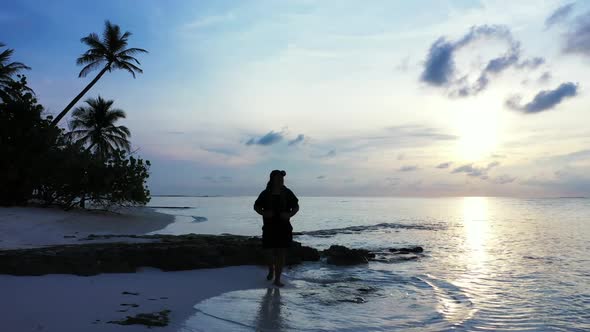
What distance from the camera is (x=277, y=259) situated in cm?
746

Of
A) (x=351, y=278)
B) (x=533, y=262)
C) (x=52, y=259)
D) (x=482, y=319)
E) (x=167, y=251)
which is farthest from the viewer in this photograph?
(x=533, y=262)

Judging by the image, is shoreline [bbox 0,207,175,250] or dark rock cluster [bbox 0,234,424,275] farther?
shoreline [bbox 0,207,175,250]

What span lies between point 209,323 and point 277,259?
274 cm

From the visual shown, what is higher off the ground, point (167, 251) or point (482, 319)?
point (167, 251)

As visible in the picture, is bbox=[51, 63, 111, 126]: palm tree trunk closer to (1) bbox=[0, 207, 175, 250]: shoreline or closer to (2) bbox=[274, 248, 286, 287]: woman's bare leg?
(1) bbox=[0, 207, 175, 250]: shoreline

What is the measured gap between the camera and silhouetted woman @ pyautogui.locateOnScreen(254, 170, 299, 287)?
24.4ft

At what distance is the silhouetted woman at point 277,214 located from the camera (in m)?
7.43

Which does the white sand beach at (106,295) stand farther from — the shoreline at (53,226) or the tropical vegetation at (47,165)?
the tropical vegetation at (47,165)

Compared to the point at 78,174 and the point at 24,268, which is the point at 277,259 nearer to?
the point at 24,268

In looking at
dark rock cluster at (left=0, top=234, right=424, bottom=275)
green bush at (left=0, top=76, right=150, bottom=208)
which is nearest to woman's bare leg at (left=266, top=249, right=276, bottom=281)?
dark rock cluster at (left=0, top=234, right=424, bottom=275)

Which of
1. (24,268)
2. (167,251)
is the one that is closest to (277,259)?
(167,251)

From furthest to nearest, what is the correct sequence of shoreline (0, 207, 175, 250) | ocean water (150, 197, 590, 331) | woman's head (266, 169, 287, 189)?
1. shoreline (0, 207, 175, 250)
2. woman's head (266, 169, 287, 189)
3. ocean water (150, 197, 590, 331)

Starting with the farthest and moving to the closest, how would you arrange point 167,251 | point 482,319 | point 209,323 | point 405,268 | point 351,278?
1. point 405,268
2. point 351,278
3. point 167,251
4. point 482,319
5. point 209,323

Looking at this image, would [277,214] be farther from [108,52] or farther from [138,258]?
[108,52]
